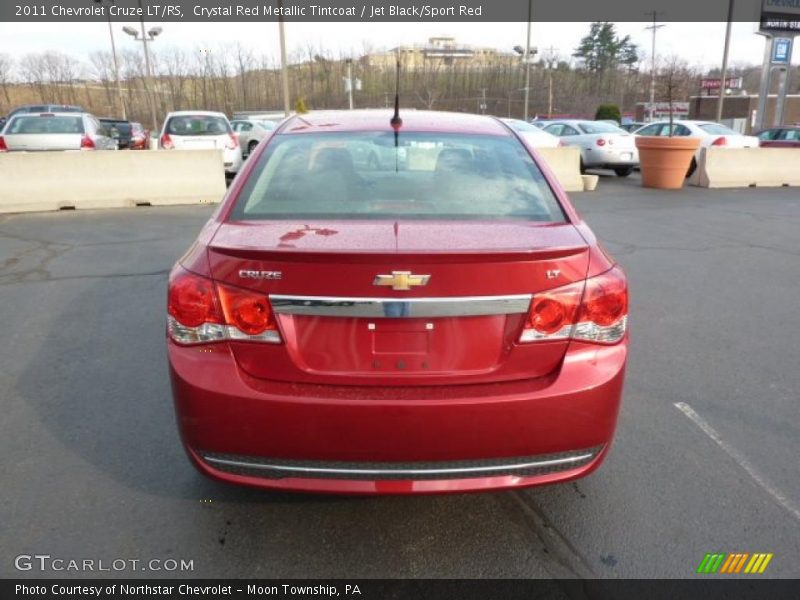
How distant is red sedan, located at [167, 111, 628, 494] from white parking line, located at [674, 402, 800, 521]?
1113 mm

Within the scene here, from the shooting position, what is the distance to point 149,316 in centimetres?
512

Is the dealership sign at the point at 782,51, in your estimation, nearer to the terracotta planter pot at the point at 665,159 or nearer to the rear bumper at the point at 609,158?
the rear bumper at the point at 609,158

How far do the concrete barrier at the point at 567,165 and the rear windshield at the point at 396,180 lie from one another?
11589 millimetres

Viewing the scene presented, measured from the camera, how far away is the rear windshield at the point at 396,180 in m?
2.59

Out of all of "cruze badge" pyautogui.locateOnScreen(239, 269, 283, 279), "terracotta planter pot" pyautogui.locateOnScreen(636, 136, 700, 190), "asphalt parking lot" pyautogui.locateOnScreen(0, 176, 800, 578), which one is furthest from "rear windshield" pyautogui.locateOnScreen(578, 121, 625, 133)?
"cruze badge" pyautogui.locateOnScreen(239, 269, 283, 279)

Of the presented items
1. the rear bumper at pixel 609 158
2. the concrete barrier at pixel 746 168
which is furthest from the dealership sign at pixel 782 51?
the rear bumper at pixel 609 158

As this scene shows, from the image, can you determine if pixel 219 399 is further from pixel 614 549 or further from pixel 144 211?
pixel 144 211

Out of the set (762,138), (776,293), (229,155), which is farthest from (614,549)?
(762,138)

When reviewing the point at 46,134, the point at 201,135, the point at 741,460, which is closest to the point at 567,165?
the point at 201,135

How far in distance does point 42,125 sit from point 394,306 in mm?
13773

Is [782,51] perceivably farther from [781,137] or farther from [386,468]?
[386,468]

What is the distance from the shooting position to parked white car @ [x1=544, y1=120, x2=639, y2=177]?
16.3m

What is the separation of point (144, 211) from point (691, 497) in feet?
33.9

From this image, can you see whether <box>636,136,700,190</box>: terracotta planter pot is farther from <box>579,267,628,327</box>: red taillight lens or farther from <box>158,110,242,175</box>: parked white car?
<box>579,267,628,327</box>: red taillight lens
